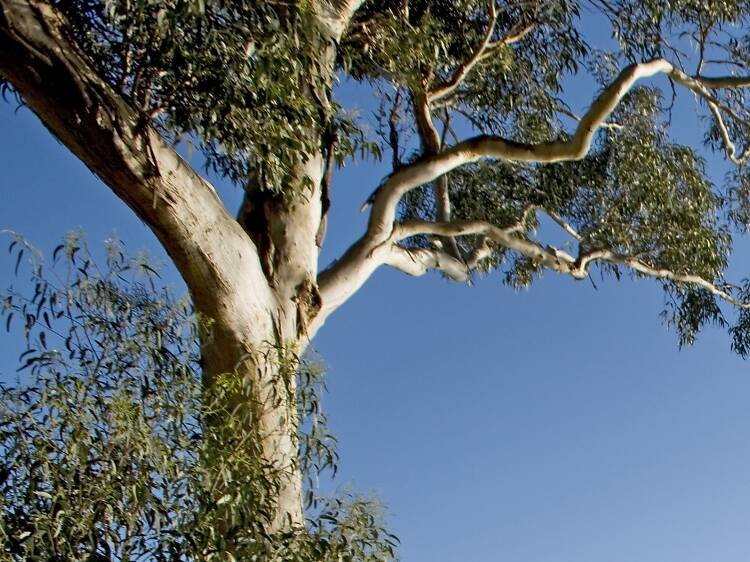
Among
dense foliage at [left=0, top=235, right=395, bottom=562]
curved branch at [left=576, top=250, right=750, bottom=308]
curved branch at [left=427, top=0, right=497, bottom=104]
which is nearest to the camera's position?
dense foliage at [left=0, top=235, right=395, bottom=562]

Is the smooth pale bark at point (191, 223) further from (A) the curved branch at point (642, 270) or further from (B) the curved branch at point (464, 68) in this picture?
(A) the curved branch at point (642, 270)

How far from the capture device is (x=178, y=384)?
12.6 ft

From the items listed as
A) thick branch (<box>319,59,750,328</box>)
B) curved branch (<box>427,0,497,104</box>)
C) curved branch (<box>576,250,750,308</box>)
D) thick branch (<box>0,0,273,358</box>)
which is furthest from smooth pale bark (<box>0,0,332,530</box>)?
curved branch (<box>576,250,750,308</box>)

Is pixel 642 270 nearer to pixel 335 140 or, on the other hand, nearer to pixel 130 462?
pixel 335 140

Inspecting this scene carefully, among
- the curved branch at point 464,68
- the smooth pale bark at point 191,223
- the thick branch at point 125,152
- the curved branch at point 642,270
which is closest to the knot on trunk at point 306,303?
the smooth pale bark at point 191,223

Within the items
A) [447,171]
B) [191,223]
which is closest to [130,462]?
[191,223]

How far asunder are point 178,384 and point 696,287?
19.7ft

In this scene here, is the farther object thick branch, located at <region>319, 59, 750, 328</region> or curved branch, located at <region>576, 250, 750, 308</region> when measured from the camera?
curved branch, located at <region>576, 250, 750, 308</region>

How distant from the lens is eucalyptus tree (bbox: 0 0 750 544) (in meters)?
4.20

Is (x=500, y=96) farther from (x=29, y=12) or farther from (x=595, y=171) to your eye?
(x=29, y=12)

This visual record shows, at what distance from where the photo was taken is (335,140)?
509 cm

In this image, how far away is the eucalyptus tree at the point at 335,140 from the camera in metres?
4.20

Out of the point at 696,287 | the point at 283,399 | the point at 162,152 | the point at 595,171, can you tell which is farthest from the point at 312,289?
the point at 696,287

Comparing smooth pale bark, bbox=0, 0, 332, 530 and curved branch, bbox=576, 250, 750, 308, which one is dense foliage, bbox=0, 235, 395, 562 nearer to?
smooth pale bark, bbox=0, 0, 332, 530
